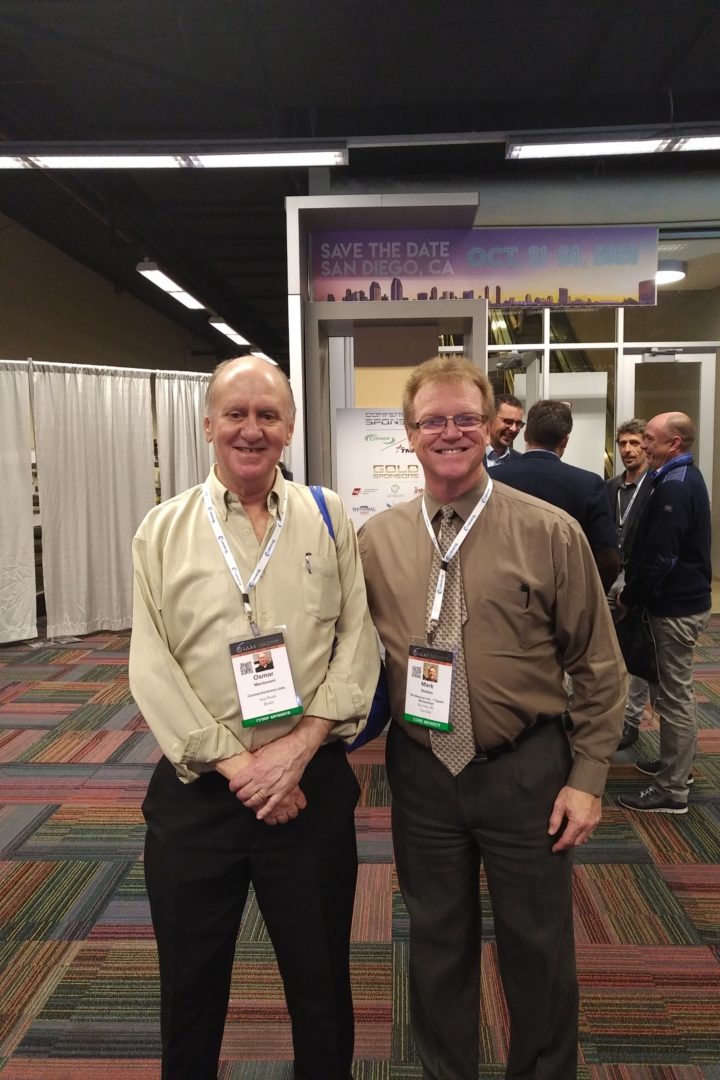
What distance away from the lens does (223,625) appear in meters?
1.17

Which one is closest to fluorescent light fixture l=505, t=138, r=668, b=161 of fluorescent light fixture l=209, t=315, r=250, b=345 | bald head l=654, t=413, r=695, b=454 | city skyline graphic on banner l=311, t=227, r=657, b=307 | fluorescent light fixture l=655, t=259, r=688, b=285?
city skyline graphic on banner l=311, t=227, r=657, b=307

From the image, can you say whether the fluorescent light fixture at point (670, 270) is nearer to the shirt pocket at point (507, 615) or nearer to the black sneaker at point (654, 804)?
the black sneaker at point (654, 804)

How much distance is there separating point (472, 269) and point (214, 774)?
19.2 ft

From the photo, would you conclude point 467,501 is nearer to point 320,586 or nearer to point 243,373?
point 320,586

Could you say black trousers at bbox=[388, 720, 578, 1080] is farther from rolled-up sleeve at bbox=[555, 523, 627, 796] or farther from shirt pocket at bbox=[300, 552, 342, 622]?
shirt pocket at bbox=[300, 552, 342, 622]

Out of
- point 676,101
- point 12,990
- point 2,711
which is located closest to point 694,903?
point 12,990

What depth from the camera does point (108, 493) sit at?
5.86 m

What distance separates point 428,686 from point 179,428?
215 inches

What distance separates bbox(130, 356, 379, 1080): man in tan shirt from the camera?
1159 mm

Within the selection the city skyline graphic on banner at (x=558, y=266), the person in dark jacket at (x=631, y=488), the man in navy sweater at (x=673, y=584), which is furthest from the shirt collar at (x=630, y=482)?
the city skyline graphic on banner at (x=558, y=266)

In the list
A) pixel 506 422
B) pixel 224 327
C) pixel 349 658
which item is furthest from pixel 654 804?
pixel 224 327

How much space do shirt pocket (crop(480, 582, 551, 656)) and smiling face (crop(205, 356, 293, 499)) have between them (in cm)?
49

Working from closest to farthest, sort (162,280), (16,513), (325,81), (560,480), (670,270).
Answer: (560,480) < (325,81) < (16,513) < (670,270) < (162,280)

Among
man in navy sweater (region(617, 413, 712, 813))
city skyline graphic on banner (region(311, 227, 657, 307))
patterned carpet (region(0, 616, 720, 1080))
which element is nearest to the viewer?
patterned carpet (region(0, 616, 720, 1080))
